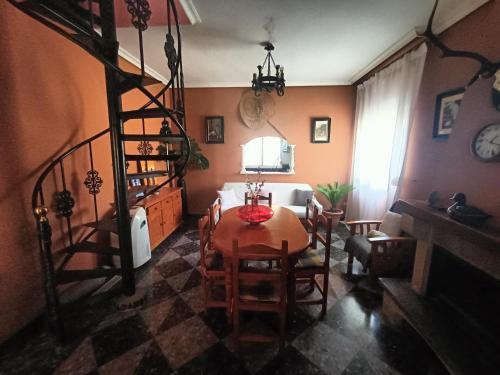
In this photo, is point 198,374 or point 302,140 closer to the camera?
point 198,374

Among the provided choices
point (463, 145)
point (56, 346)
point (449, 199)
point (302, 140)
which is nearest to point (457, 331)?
point (449, 199)

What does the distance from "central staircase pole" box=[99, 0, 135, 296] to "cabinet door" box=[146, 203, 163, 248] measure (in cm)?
89

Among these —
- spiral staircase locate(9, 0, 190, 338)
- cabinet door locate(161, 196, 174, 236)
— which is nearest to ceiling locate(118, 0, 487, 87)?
spiral staircase locate(9, 0, 190, 338)

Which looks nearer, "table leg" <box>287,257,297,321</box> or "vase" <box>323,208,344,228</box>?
"table leg" <box>287,257,297,321</box>

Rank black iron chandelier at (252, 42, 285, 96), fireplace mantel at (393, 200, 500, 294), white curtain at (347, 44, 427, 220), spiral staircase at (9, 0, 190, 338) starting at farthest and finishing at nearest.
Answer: white curtain at (347, 44, 427, 220)
black iron chandelier at (252, 42, 285, 96)
spiral staircase at (9, 0, 190, 338)
fireplace mantel at (393, 200, 500, 294)

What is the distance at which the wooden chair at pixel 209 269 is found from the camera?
1670 mm

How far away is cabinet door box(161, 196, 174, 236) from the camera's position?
324 centimetres

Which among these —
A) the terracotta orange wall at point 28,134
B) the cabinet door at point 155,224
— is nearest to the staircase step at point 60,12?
the terracotta orange wall at point 28,134

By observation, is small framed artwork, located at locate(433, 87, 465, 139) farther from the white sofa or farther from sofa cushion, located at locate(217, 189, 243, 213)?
sofa cushion, located at locate(217, 189, 243, 213)

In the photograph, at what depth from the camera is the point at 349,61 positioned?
Result: 298cm

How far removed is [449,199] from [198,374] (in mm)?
2210

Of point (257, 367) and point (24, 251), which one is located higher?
point (24, 251)

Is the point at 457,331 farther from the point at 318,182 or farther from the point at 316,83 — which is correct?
the point at 316,83

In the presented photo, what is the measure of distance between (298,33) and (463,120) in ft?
5.67
